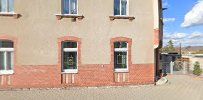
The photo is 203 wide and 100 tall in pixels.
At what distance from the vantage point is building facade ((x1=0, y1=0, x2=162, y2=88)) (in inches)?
790

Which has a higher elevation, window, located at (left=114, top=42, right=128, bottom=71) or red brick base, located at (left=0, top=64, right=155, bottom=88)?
window, located at (left=114, top=42, right=128, bottom=71)

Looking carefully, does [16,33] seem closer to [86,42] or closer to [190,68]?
[86,42]

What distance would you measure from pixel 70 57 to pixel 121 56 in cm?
318

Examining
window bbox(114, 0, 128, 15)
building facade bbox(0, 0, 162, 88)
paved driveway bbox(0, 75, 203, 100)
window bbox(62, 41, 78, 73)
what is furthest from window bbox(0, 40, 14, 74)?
window bbox(114, 0, 128, 15)

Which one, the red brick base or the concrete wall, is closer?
the red brick base

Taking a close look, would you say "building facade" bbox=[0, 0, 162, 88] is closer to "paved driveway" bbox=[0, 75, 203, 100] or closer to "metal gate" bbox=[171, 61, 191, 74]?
"paved driveway" bbox=[0, 75, 203, 100]

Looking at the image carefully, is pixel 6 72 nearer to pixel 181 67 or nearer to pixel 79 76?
pixel 79 76

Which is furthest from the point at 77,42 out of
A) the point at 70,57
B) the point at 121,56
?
the point at 121,56

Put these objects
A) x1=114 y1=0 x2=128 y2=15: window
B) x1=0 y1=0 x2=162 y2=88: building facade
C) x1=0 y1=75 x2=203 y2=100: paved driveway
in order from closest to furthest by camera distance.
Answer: x1=0 y1=75 x2=203 y2=100: paved driveway
x1=0 y1=0 x2=162 y2=88: building facade
x1=114 y1=0 x2=128 y2=15: window

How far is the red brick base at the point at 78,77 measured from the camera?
20.0 metres

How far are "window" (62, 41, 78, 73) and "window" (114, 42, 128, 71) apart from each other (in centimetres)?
248

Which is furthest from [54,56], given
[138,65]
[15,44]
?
[138,65]

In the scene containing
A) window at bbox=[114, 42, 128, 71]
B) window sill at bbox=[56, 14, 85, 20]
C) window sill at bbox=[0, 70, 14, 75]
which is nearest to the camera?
window sill at bbox=[0, 70, 14, 75]

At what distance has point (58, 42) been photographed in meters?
20.5
